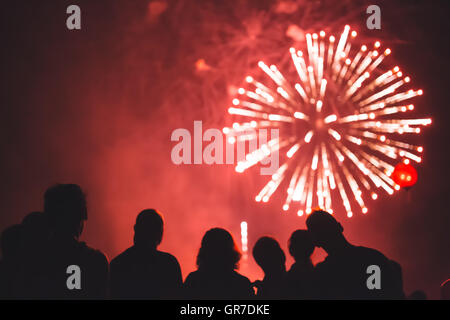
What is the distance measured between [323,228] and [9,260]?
1.59 m

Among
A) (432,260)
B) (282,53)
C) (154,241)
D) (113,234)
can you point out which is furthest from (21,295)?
(432,260)

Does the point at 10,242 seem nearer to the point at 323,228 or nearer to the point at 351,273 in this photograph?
the point at 323,228

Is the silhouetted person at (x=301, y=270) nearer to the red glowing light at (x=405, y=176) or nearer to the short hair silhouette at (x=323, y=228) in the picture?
the short hair silhouette at (x=323, y=228)

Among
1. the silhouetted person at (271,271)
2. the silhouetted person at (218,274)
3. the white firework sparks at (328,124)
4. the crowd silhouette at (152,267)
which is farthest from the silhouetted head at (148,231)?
the white firework sparks at (328,124)

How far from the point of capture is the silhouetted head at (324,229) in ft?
7.52

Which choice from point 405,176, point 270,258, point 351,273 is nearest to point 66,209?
point 270,258

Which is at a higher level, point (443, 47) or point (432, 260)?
point (443, 47)

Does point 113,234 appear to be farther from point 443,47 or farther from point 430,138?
point 443,47

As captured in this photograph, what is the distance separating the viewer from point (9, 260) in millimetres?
2184

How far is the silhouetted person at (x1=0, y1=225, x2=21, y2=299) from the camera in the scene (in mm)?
2086

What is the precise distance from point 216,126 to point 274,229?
219 cm

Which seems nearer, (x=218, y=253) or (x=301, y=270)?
(x=218, y=253)

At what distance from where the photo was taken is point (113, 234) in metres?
7.68
